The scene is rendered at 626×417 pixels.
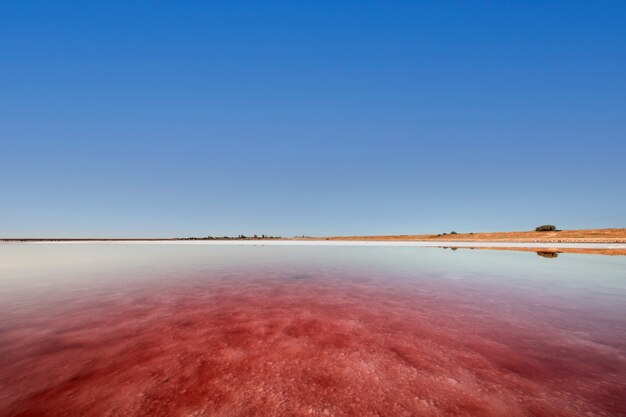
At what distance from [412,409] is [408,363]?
3.59 feet

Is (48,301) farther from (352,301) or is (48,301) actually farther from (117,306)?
(352,301)

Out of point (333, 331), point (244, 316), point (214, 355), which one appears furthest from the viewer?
point (244, 316)

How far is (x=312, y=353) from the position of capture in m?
4.18

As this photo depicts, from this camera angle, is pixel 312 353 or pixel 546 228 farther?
pixel 546 228

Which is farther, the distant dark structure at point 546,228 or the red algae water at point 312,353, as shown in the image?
the distant dark structure at point 546,228

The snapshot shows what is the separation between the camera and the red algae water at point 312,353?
2961 millimetres

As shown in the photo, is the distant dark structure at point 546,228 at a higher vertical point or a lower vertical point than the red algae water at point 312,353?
higher

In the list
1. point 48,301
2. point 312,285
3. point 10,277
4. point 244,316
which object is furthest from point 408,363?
point 10,277

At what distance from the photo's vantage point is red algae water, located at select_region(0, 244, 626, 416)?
9.71ft

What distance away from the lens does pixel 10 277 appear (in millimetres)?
11164

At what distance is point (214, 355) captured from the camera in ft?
13.5

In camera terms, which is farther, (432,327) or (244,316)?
(244,316)

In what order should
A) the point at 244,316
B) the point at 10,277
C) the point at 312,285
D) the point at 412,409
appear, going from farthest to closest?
the point at 10,277 → the point at 312,285 → the point at 244,316 → the point at 412,409

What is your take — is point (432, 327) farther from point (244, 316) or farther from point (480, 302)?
point (244, 316)
